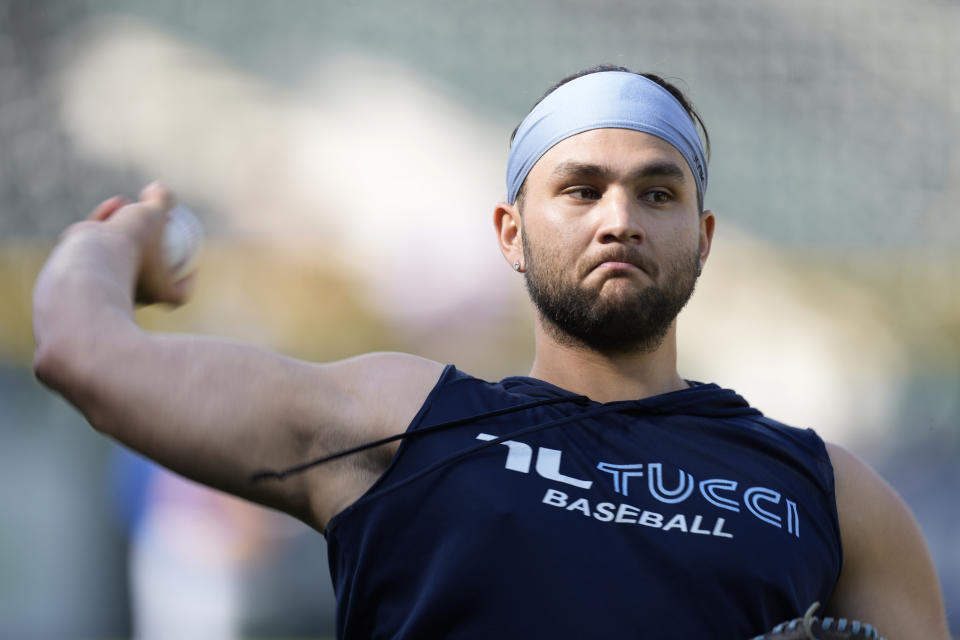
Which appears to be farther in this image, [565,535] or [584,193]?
[584,193]

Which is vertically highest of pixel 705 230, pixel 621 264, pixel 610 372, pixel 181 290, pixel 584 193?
pixel 705 230

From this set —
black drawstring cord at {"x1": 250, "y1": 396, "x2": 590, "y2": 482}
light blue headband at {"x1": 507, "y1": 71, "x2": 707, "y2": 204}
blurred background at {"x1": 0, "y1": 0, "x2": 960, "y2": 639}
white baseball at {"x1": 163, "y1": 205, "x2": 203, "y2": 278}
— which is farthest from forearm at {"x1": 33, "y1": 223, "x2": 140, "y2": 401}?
blurred background at {"x1": 0, "y1": 0, "x2": 960, "y2": 639}

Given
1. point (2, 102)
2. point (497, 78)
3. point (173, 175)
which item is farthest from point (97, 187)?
point (497, 78)

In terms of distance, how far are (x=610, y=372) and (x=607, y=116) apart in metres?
0.48

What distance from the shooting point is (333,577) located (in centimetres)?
153

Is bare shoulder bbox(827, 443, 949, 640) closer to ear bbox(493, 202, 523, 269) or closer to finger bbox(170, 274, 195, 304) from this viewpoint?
ear bbox(493, 202, 523, 269)

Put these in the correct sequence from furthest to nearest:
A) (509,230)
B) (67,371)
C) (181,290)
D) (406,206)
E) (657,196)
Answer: (406,206) < (509,230) < (657,196) < (181,290) < (67,371)

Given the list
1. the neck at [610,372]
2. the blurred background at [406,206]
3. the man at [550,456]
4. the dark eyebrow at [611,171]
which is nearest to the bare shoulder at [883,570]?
the man at [550,456]

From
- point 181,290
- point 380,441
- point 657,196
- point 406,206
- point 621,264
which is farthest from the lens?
point 406,206

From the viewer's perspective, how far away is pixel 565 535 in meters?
1.44

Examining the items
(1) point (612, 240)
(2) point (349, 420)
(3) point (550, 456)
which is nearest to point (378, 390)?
(2) point (349, 420)

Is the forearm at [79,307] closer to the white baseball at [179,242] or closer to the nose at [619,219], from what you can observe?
the white baseball at [179,242]

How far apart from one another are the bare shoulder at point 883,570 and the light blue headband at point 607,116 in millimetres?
659

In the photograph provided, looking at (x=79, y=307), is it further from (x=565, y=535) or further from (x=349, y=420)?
(x=565, y=535)
